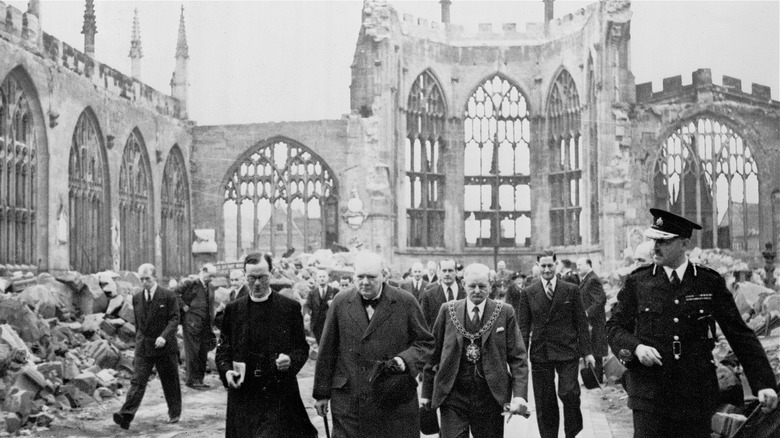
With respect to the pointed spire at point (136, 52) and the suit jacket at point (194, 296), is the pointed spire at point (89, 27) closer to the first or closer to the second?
the pointed spire at point (136, 52)

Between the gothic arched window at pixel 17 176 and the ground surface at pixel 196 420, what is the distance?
10428 mm

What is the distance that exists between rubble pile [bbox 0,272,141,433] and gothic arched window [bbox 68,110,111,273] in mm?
7929

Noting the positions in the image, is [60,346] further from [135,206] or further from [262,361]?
[135,206]

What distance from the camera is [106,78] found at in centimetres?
2994

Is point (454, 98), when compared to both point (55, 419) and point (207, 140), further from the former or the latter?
point (55, 419)

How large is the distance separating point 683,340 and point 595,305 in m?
7.53

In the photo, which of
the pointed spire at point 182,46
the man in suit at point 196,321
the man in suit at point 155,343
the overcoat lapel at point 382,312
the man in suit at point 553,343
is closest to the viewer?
the overcoat lapel at point 382,312

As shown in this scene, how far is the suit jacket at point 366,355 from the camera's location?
7383 millimetres

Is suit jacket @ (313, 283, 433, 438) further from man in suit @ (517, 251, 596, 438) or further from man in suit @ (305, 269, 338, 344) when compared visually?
man in suit @ (305, 269, 338, 344)

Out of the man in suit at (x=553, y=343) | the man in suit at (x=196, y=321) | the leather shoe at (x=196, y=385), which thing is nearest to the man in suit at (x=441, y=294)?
the man in suit at (x=553, y=343)

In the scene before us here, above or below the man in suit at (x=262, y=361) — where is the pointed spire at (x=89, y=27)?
above

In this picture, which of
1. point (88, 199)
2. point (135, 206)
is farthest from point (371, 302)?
point (135, 206)

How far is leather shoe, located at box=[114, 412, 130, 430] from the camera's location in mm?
11406

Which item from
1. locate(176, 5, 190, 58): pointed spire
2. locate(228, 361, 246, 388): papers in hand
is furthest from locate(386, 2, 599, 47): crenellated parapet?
locate(228, 361, 246, 388): papers in hand
